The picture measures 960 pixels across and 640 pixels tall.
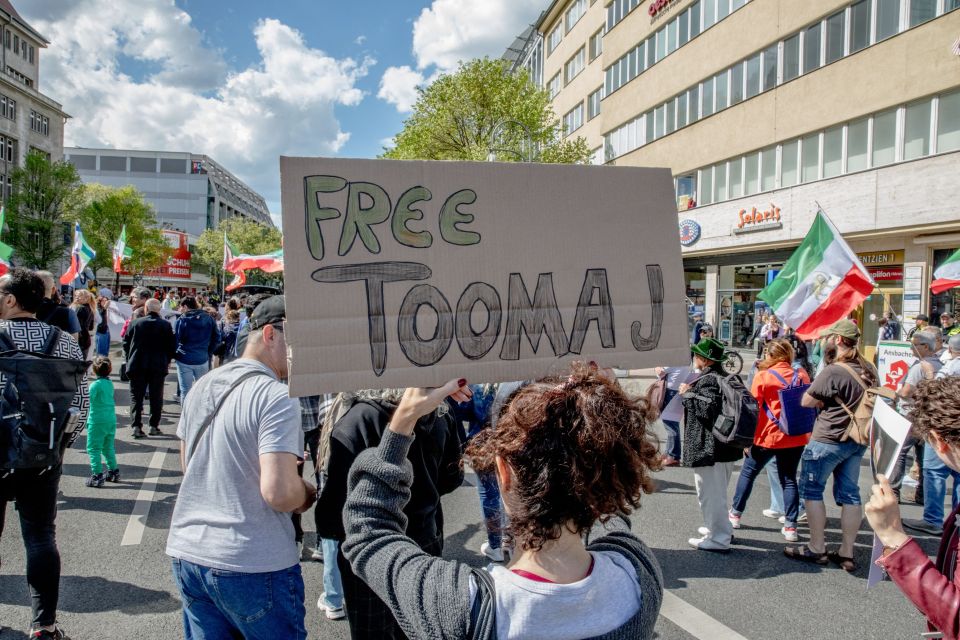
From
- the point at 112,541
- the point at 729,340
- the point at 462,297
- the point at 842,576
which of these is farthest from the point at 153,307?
the point at 729,340

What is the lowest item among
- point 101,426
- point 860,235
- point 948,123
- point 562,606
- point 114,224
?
point 101,426

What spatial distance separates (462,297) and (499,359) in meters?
0.24

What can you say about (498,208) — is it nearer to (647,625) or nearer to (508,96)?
(647,625)

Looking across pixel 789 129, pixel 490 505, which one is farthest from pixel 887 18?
pixel 490 505

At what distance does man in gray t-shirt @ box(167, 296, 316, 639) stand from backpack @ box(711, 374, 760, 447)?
11.8ft

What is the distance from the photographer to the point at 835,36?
60.7 feet

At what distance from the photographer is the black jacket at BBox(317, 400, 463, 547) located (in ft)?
7.69

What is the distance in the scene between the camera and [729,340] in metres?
24.6

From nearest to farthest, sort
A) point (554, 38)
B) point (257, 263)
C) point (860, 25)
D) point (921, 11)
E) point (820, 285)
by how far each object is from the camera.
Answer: point (820, 285)
point (921, 11)
point (860, 25)
point (257, 263)
point (554, 38)

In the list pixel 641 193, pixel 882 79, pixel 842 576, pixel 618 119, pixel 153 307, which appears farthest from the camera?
pixel 618 119

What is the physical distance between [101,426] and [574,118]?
3375cm

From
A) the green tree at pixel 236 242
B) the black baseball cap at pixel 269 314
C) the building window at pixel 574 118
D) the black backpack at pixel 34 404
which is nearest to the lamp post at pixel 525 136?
the building window at pixel 574 118

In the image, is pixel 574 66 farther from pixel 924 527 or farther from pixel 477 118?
pixel 924 527

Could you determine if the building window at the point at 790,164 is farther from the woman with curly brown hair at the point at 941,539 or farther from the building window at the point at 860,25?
the woman with curly brown hair at the point at 941,539
